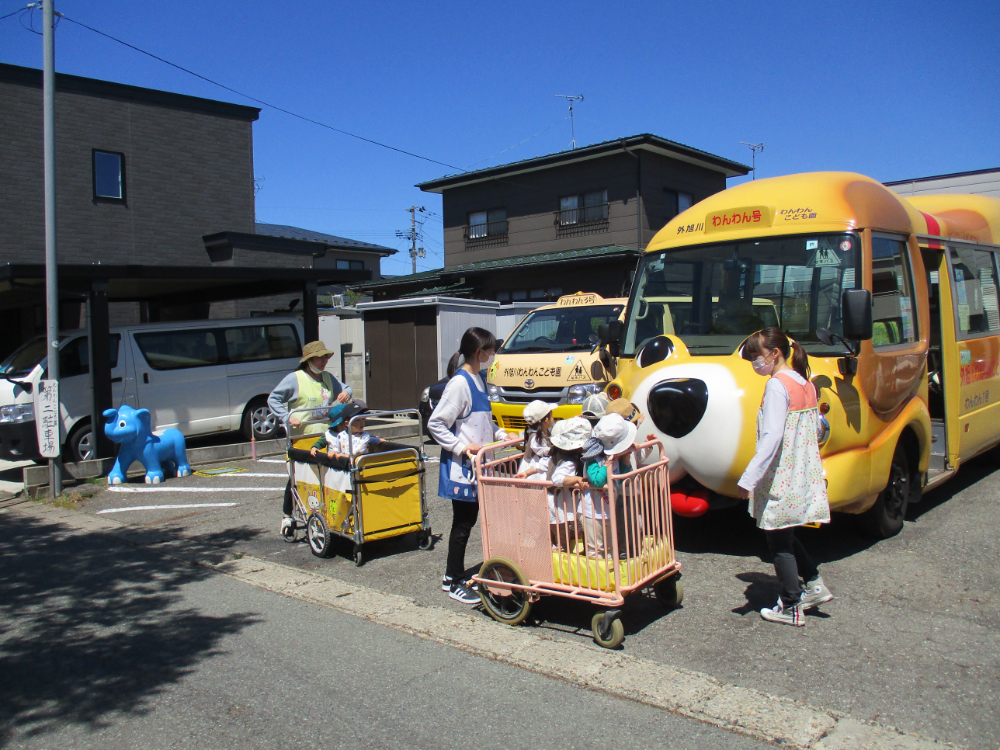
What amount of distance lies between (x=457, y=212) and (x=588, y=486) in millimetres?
23251

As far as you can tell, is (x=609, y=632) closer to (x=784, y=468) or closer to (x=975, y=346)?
(x=784, y=468)

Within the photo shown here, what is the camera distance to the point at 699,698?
365cm

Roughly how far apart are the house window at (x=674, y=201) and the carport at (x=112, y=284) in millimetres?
12395

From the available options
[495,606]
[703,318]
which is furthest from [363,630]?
[703,318]

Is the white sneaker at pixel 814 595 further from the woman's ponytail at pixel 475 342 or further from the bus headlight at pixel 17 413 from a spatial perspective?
the bus headlight at pixel 17 413

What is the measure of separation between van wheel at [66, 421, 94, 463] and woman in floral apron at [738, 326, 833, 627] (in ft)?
30.2

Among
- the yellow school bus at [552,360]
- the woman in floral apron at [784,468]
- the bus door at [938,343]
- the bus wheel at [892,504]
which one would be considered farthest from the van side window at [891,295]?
the yellow school bus at [552,360]

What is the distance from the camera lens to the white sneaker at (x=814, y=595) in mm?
4559

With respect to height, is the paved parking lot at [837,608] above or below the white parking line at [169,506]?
below

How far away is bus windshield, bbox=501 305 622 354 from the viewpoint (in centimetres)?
1005

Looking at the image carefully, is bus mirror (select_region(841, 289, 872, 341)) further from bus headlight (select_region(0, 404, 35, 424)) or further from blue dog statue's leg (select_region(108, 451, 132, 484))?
bus headlight (select_region(0, 404, 35, 424))

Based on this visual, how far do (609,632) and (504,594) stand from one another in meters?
0.69

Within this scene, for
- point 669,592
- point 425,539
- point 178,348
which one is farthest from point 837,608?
point 178,348

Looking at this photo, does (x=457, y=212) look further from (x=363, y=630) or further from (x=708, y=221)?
(x=363, y=630)
